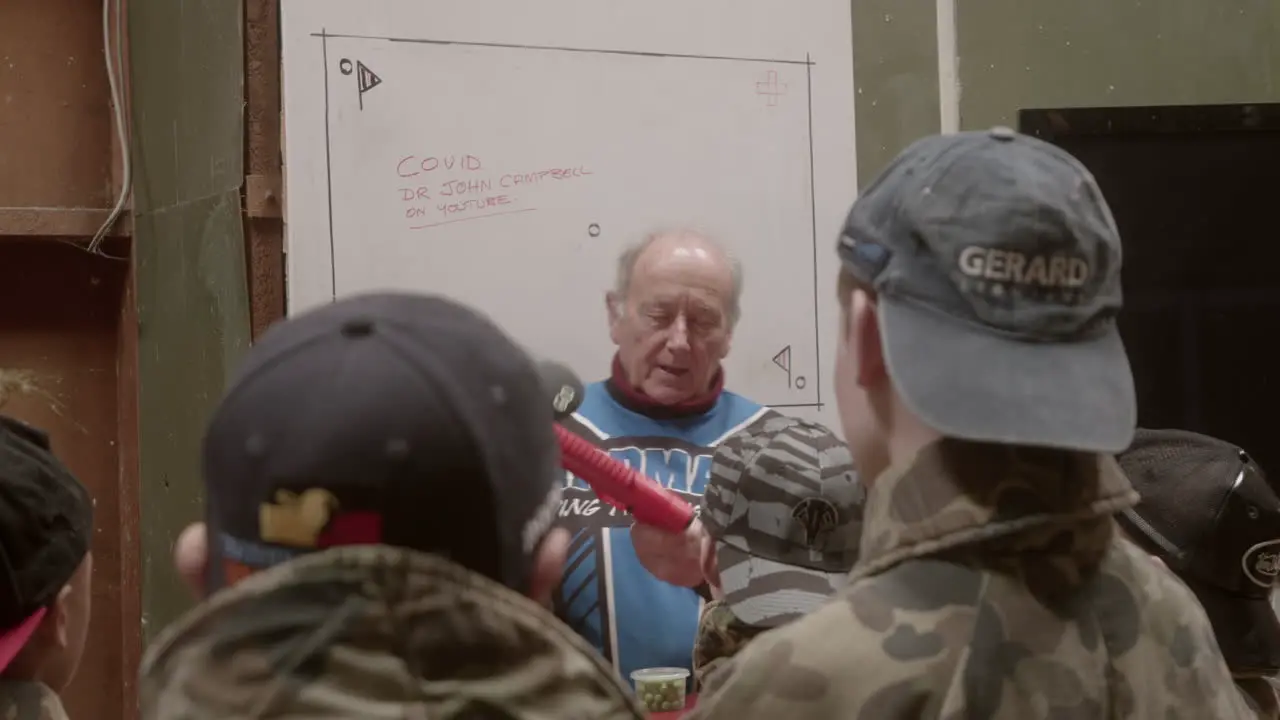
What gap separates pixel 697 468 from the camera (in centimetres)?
183

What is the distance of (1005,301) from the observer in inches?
30.0

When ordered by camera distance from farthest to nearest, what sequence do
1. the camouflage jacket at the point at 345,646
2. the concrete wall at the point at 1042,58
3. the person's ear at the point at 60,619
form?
the concrete wall at the point at 1042,58 → the person's ear at the point at 60,619 → the camouflage jacket at the point at 345,646

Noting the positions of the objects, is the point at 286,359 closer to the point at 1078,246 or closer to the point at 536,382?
the point at 536,382

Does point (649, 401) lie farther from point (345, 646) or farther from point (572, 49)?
point (345, 646)

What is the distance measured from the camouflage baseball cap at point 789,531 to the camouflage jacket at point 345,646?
406 mm

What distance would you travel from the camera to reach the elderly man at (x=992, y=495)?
715mm

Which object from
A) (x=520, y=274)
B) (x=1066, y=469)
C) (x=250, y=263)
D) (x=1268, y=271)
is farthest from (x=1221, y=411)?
(x=250, y=263)

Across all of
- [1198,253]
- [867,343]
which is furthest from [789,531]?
[1198,253]

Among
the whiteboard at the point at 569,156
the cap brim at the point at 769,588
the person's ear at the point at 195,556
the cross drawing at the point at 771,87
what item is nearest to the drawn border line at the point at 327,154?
the whiteboard at the point at 569,156

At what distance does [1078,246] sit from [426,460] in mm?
461

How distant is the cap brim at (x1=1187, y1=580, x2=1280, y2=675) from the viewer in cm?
112

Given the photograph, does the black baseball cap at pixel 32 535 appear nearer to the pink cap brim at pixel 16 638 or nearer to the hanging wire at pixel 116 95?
the pink cap brim at pixel 16 638

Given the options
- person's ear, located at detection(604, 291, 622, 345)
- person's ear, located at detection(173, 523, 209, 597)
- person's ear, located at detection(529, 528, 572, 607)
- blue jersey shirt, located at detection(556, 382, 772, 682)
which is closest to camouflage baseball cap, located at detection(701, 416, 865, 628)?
person's ear, located at detection(529, 528, 572, 607)

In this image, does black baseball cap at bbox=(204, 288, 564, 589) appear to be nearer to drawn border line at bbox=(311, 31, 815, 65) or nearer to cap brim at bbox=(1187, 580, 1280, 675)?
cap brim at bbox=(1187, 580, 1280, 675)
